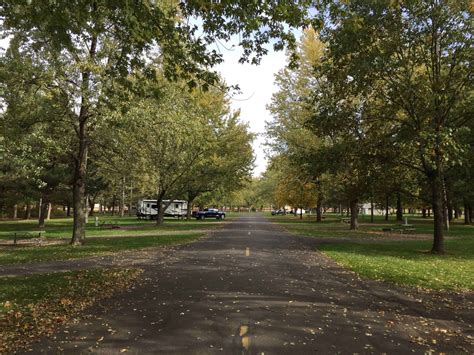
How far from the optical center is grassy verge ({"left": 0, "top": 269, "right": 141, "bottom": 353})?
6.10 metres

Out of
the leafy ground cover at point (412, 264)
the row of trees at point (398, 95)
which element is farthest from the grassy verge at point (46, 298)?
the row of trees at point (398, 95)

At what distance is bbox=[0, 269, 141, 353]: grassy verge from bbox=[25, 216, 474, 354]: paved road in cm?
42

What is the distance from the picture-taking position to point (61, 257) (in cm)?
1440

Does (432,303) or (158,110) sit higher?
(158,110)

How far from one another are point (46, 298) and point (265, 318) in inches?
175

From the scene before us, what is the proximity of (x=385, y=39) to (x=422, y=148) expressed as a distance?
4.78 metres

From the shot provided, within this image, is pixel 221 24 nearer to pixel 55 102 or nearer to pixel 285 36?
pixel 285 36

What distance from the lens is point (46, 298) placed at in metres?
8.19

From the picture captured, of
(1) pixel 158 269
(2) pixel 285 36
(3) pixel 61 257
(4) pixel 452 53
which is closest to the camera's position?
(2) pixel 285 36

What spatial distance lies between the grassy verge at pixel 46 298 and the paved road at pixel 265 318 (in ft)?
1.39

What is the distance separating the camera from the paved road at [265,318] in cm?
545

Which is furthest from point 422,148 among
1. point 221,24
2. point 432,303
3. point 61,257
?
point 61,257

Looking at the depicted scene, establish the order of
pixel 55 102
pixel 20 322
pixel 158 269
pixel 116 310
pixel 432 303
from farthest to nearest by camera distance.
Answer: pixel 55 102
pixel 158 269
pixel 432 303
pixel 116 310
pixel 20 322

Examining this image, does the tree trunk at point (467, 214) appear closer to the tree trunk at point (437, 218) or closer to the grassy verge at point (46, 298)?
the tree trunk at point (437, 218)
